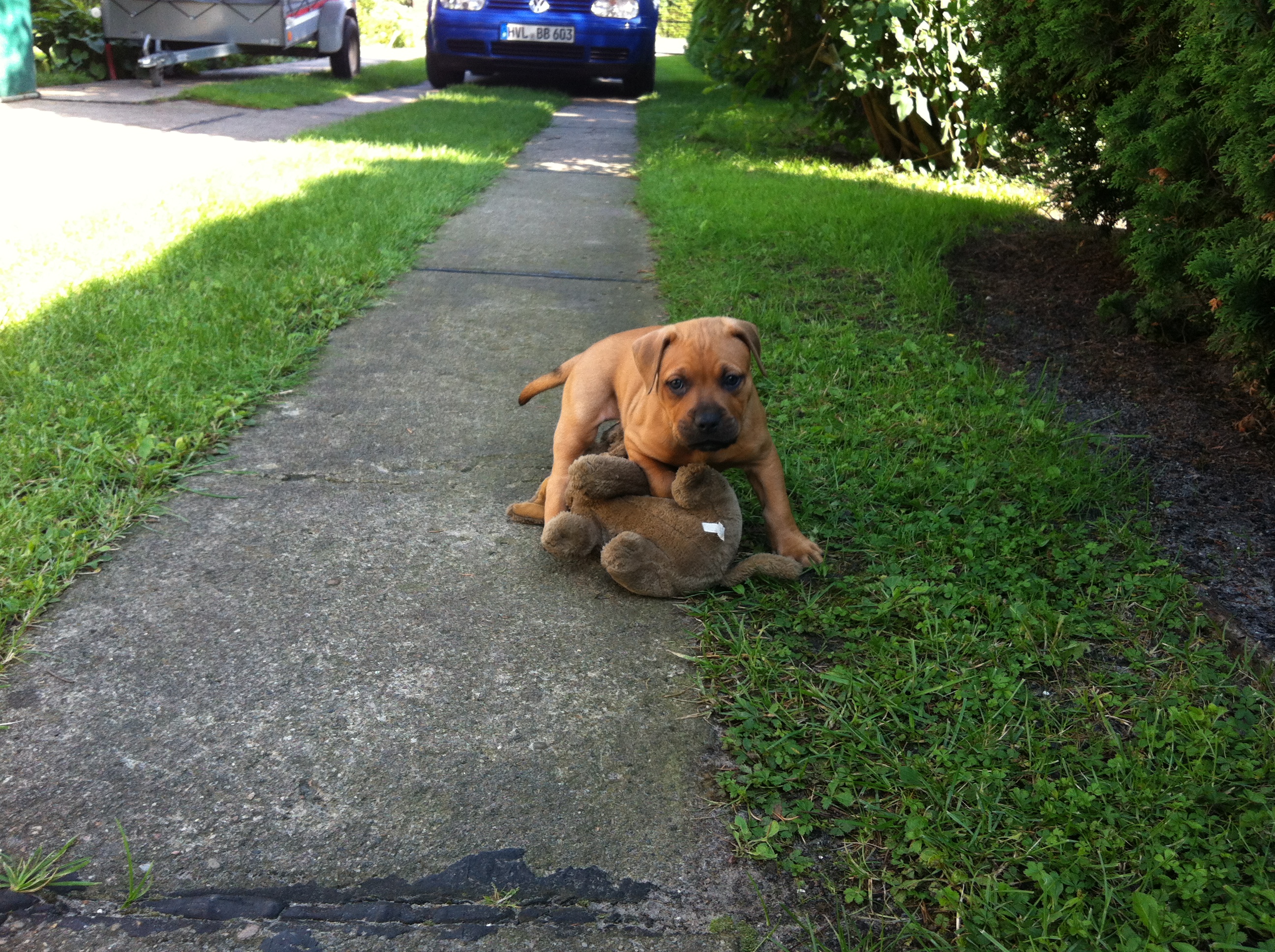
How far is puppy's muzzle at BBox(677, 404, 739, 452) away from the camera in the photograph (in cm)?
281

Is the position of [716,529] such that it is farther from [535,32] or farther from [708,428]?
[535,32]

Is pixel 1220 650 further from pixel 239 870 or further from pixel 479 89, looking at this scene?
pixel 479 89

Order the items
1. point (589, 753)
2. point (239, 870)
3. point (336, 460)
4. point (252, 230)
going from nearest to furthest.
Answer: point (239, 870) → point (589, 753) → point (336, 460) → point (252, 230)

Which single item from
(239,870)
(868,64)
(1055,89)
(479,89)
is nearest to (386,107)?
(479,89)

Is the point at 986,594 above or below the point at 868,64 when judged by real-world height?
below

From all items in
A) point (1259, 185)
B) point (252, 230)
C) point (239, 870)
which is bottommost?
point (239, 870)

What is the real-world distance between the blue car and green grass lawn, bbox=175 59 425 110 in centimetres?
132

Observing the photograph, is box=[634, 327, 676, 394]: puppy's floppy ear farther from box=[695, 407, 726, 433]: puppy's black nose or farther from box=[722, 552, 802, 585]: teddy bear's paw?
box=[722, 552, 802, 585]: teddy bear's paw

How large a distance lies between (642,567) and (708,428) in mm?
423

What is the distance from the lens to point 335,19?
1408cm

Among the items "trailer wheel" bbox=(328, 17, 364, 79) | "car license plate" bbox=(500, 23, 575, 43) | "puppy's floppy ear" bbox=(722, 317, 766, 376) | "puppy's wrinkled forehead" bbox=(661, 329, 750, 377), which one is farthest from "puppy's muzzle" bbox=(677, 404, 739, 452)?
"trailer wheel" bbox=(328, 17, 364, 79)

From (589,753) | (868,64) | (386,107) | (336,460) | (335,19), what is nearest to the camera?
(589,753)

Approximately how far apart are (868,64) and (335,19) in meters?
9.42

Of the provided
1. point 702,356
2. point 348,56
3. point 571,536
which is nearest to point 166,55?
point 348,56
